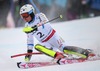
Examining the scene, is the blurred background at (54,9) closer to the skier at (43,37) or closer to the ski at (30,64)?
the skier at (43,37)

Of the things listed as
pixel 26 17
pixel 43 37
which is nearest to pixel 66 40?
pixel 43 37

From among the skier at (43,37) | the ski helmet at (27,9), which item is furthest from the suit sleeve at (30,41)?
the ski helmet at (27,9)

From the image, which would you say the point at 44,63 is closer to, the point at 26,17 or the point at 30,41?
the point at 30,41

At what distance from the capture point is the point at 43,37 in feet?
4.90

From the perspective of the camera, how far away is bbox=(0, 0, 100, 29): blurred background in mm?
1546

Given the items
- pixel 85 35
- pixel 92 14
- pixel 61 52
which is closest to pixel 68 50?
pixel 61 52

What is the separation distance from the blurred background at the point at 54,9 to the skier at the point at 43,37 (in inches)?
1.9

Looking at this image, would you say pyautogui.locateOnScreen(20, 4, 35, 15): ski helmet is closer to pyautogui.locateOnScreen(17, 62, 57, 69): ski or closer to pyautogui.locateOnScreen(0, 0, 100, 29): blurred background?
pyautogui.locateOnScreen(0, 0, 100, 29): blurred background

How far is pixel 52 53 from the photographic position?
151cm

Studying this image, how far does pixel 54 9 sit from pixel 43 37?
7.1 inches

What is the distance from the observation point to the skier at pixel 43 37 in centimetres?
146

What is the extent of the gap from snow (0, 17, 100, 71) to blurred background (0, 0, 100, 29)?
32 millimetres

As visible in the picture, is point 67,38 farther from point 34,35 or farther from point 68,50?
point 34,35

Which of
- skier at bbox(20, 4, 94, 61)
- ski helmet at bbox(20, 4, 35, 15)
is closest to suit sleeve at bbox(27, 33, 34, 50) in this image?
skier at bbox(20, 4, 94, 61)
